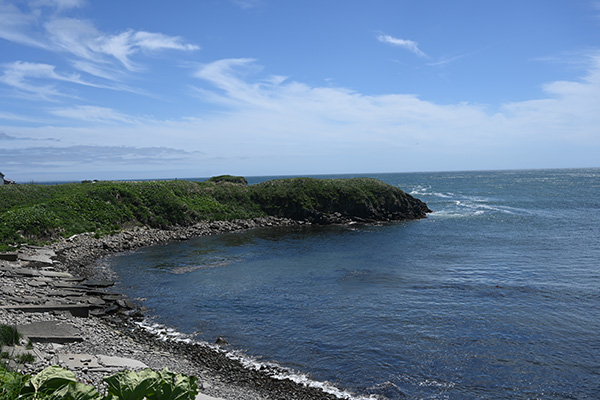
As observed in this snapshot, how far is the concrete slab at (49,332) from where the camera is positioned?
715 inches

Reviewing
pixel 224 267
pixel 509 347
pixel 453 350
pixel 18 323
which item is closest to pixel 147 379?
pixel 18 323

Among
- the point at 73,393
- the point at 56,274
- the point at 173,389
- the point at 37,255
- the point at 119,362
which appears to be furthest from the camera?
the point at 37,255

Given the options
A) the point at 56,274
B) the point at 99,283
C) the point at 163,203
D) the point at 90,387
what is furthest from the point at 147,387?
the point at 163,203

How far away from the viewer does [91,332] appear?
69.7 feet

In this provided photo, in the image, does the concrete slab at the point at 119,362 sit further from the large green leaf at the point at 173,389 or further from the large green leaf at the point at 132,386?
the large green leaf at the point at 173,389

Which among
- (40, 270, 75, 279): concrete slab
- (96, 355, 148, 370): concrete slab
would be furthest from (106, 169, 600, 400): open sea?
(96, 355, 148, 370): concrete slab

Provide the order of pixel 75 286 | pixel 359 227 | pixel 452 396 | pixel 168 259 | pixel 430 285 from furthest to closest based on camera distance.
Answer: pixel 359 227 → pixel 168 259 → pixel 430 285 → pixel 75 286 → pixel 452 396

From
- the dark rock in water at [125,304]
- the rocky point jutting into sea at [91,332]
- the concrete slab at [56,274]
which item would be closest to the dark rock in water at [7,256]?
the rocky point jutting into sea at [91,332]

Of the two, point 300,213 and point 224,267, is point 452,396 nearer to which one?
point 224,267

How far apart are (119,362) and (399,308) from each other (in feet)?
59.5

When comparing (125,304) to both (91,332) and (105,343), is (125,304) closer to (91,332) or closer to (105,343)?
(91,332)

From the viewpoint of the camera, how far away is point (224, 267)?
Answer: 41031 mm

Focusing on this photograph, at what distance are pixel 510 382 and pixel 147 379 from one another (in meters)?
16.5

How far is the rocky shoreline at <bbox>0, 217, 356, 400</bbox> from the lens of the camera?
1647cm
